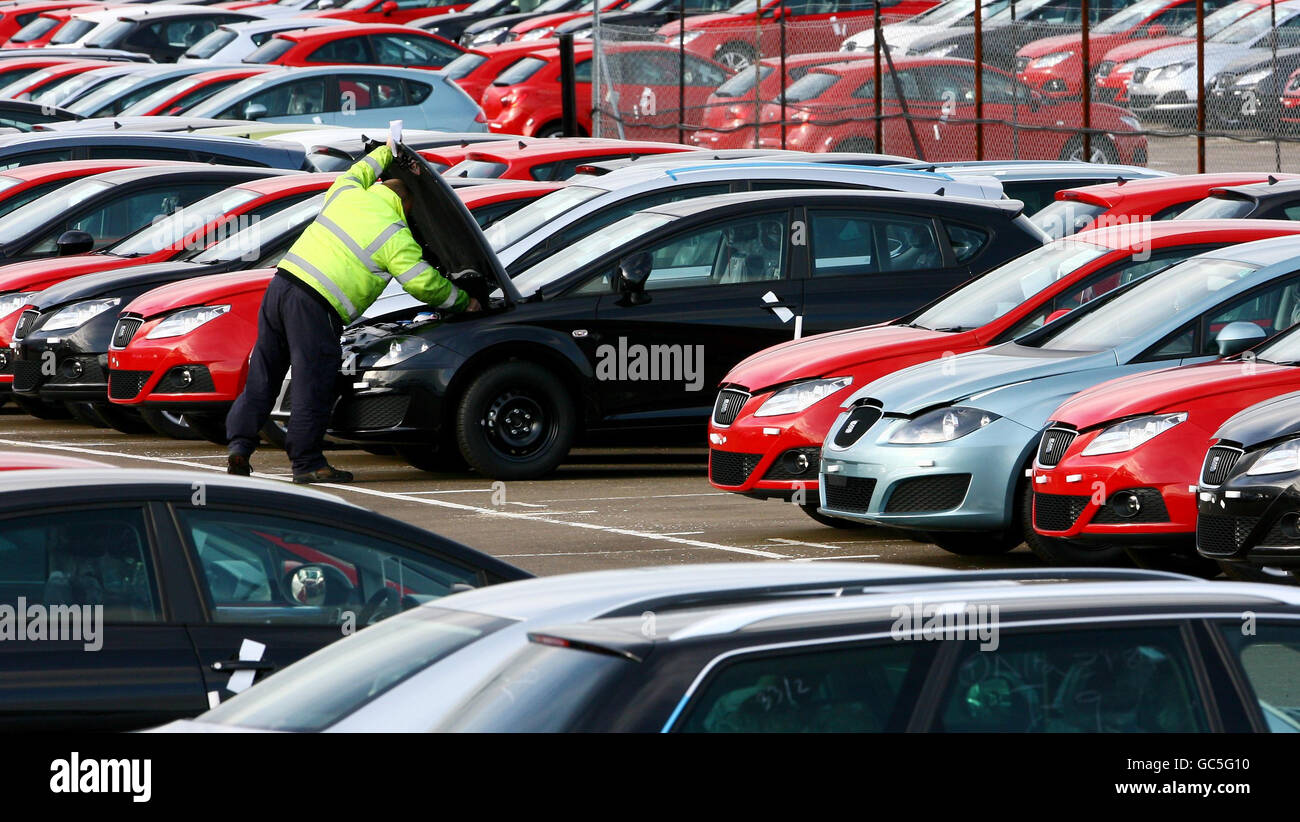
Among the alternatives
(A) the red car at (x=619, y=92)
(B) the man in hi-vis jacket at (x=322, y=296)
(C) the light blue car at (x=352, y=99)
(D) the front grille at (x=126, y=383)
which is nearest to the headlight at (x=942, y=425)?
(B) the man in hi-vis jacket at (x=322, y=296)

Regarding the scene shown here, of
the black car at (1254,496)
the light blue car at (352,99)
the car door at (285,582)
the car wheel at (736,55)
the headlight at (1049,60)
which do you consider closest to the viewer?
the car door at (285,582)

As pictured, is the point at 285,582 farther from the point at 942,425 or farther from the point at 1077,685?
the point at 942,425

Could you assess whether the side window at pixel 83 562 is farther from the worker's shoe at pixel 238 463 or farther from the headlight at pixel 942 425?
the worker's shoe at pixel 238 463

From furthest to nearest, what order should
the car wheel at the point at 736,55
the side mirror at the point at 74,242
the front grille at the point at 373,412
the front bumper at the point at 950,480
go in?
the car wheel at the point at 736,55
the side mirror at the point at 74,242
the front grille at the point at 373,412
the front bumper at the point at 950,480

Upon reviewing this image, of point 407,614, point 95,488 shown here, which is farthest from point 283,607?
point 407,614

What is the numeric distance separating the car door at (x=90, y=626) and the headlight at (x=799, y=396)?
6.05 m

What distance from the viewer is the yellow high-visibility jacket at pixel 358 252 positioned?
41.1 feet

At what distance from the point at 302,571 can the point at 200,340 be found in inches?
340

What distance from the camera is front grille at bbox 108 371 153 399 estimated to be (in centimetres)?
1421

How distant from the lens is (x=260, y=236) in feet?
51.4

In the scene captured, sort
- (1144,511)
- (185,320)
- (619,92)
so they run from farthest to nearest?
1. (619,92)
2. (185,320)
3. (1144,511)

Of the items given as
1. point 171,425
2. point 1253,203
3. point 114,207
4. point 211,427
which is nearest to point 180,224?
point 114,207

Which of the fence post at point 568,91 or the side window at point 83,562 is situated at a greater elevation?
the fence post at point 568,91
